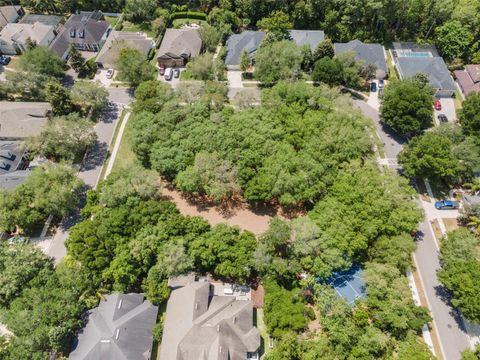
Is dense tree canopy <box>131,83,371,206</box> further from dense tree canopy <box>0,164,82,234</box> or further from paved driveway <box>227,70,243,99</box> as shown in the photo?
paved driveway <box>227,70,243,99</box>

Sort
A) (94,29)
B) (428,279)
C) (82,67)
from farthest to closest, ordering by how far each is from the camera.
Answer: (94,29), (82,67), (428,279)

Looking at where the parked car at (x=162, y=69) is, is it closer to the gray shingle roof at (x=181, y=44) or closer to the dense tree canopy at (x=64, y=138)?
the gray shingle roof at (x=181, y=44)

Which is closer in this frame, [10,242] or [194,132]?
[10,242]

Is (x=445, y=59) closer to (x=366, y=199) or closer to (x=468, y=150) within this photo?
(x=468, y=150)

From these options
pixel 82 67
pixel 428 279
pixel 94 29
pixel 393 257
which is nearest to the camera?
pixel 393 257

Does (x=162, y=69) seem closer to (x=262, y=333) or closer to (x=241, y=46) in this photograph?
(x=241, y=46)

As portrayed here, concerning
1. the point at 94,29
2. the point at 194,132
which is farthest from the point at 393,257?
Result: the point at 94,29

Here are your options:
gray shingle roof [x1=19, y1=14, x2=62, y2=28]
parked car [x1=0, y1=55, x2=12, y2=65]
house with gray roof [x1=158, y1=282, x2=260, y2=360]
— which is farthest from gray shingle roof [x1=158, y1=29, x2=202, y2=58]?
house with gray roof [x1=158, y1=282, x2=260, y2=360]

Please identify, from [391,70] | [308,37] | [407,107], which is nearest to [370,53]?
[391,70]
